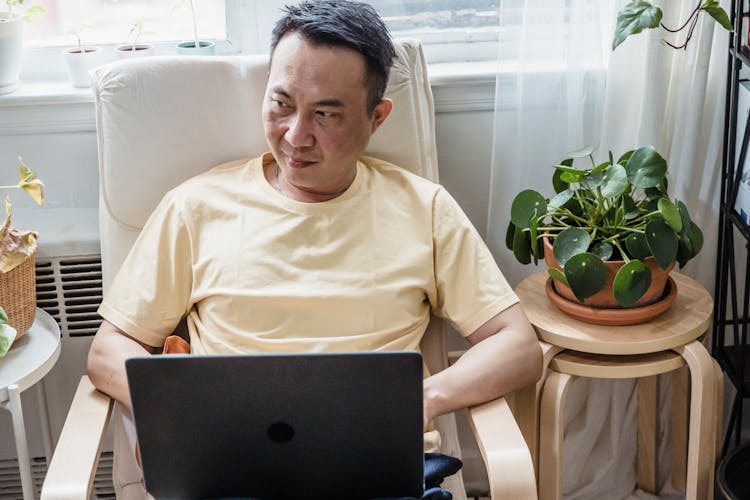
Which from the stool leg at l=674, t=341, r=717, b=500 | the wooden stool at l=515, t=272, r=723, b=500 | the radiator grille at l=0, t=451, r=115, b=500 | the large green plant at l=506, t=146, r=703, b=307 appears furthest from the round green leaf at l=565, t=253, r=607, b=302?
the radiator grille at l=0, t=451, r=115, b=500

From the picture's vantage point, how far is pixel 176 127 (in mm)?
1877

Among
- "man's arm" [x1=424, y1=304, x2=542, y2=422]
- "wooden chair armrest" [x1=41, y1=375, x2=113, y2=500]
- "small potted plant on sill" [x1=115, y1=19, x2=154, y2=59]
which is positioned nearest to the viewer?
"wooden chair armrest" [x1=41, y1=375, x2=113, y2=500]

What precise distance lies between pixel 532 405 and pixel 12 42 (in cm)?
127

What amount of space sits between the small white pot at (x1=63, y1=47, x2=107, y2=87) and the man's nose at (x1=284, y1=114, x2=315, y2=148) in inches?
25.9

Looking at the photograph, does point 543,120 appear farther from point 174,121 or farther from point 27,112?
point 27,112

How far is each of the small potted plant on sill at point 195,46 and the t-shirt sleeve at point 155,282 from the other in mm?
449

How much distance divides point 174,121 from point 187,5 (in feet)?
1.58

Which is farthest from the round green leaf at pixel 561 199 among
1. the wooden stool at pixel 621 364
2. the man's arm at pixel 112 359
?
the man's arm at pixel 112 359

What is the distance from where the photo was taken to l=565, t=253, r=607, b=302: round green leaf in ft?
5.88

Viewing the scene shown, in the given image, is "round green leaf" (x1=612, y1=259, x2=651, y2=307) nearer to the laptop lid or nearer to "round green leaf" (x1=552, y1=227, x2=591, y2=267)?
"round green leaf" (x1=552, y1=227, x2=591, y2=267)

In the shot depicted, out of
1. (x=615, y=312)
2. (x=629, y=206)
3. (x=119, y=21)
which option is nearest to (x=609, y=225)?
(x=629, y=206)

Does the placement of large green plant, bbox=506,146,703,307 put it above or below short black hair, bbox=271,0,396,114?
below

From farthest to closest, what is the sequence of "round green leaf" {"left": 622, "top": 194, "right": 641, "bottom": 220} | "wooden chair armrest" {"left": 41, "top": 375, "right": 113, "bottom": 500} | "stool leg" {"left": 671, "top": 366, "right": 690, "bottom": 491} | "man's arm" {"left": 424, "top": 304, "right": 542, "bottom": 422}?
"stool leg" {"left": 671, "top": 366, "right": 690, "bottom": 491}, "round green leaf" {"left": 622, "top": 194, "right": 641, "bottom": 220}, "man's arm" {"left": 424, "top": 304, "right": 542, "bottom": 422}, "wooden chair armrest" {"left": 41, "top": 375, "right": 113, "bottom": 500}

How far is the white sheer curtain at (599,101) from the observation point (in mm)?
2025
